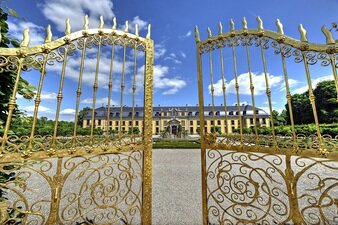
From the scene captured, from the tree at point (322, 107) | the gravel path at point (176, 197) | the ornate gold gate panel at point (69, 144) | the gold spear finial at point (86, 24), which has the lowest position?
the gravel path at point (176, 197)

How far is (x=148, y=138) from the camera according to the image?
246 cm

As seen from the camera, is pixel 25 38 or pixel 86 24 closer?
pixel 25 38

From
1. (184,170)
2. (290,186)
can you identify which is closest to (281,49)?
(290,186)

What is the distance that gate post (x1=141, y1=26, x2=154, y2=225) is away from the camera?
7.74ft

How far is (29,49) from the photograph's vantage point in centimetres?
196

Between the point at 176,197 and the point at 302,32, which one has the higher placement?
the point at 302,32

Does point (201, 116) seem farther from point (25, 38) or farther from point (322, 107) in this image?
point (322, 107)

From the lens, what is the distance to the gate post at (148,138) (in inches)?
92.9

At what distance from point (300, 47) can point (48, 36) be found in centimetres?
307

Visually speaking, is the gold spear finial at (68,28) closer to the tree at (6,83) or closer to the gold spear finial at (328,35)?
the tree at (6,83)

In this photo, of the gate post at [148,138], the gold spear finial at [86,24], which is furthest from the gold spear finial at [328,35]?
the gold spear finial at [86,24]

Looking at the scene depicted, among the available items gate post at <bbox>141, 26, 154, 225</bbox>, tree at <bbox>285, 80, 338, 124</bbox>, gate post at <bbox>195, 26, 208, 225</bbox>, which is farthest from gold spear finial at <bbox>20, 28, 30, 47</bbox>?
tree at <bbox>285, 80, 338, 124</bbox>

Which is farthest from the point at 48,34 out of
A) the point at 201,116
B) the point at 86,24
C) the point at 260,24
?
the point at 260,24

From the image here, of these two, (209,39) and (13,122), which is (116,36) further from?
(13,122)
